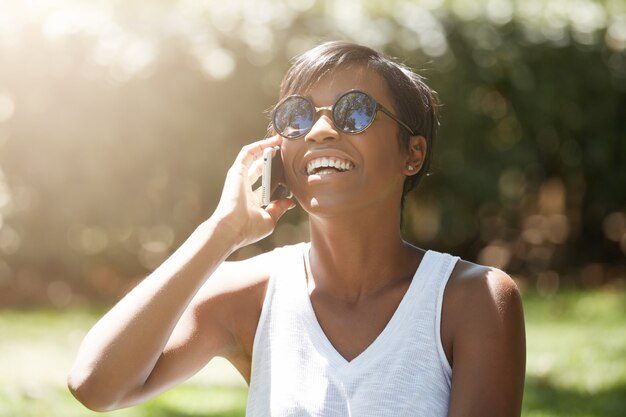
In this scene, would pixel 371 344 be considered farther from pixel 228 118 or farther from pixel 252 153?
pixel 228 118

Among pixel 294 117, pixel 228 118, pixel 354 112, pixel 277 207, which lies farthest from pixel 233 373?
pixel 354 112

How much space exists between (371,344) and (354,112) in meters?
0.59

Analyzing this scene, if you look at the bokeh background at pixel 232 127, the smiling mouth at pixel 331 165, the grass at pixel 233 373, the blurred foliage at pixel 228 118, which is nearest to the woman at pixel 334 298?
the smiling mouth at pixel 331 165

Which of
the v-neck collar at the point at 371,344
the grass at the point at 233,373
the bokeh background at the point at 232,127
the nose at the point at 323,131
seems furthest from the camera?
the bokeh background at the point at 232,127

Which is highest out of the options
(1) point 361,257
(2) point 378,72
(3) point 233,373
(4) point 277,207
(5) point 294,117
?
(2) point 378,72

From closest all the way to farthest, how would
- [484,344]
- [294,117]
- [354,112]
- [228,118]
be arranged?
1. [484,344]
2. [354,112]
3. [294,117]
4. [228,118]

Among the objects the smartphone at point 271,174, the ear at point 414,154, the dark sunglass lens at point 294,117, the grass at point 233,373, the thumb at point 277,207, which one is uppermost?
the dark sunglass lens at point 294,117

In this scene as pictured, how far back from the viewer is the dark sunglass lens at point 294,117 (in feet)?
8.56

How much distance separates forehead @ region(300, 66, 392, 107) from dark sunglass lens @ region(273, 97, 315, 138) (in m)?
0.03

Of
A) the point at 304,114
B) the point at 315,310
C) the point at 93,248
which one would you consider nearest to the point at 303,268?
the point at 315,310

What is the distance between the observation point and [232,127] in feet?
26.4

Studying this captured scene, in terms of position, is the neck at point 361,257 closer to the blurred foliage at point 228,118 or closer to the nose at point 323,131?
the nose at point 323,131

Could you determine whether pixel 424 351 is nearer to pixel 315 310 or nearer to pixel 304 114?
pixel 315 310

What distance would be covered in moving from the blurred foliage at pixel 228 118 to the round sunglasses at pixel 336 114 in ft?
16.9
